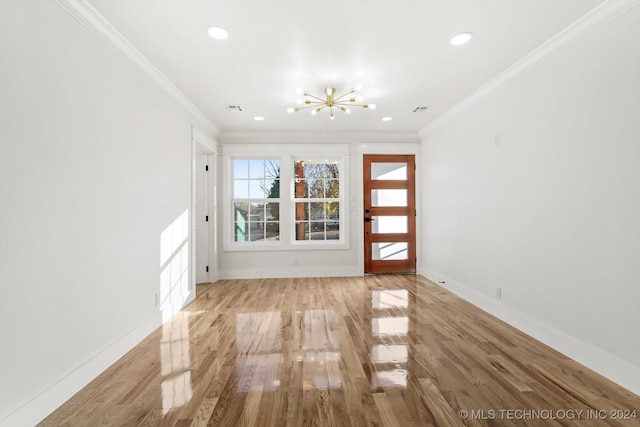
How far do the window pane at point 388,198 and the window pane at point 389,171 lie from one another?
0.79 feet

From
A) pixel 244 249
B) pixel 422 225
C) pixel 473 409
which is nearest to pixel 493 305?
pixel 473 409

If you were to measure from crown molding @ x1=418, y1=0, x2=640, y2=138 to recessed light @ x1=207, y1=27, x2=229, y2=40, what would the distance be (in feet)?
8.59

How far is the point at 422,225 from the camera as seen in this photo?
210 inches

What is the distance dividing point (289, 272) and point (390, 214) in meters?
2.10

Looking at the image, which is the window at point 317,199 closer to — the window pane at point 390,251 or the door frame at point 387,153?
the door frame at point 387,153

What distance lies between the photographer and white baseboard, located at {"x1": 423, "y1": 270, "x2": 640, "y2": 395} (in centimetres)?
188

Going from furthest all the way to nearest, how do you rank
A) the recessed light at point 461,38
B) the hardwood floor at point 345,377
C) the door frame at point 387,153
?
the door frame at point 387,153
the recessed light at point 461,38
the hardwood floor at point 345,377

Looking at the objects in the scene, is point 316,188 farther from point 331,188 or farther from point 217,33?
point 217,33

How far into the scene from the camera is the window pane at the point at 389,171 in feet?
17.8

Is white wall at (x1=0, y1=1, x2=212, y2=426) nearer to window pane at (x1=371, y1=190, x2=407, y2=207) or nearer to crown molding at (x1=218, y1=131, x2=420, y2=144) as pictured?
crown molding at (x1=218, y1=131, x2=420, y2=144)

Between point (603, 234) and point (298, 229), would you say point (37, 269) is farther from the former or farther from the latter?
point (298, 229)

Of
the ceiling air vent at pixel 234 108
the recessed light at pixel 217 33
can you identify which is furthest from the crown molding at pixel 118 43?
the recessed light at pixel 217 33

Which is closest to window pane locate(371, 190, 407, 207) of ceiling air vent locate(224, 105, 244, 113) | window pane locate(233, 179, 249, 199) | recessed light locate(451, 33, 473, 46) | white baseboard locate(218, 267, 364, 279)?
white baseboard locate(218, 267, 364, 279)

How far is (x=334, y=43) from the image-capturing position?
246 centimetres
